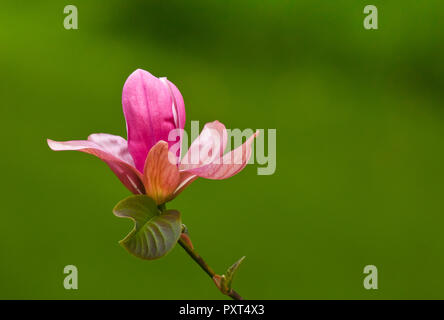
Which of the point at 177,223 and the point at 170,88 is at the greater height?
the point at 170,88

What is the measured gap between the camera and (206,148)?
472 mm

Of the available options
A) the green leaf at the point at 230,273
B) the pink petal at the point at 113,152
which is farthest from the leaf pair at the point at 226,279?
the pink petal at the point at 113,152

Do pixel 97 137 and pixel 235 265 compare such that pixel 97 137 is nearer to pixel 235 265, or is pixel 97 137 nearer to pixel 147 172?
pixel 147 172

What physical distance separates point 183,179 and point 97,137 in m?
0.09

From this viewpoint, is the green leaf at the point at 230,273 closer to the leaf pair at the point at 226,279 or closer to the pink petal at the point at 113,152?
the leaf pair at the point at 226,279

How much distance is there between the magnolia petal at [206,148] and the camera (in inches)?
18.3

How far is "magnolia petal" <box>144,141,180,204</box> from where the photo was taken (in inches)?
17.3

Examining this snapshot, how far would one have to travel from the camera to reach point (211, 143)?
0.47m

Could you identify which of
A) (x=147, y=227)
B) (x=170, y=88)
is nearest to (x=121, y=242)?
(x=147, y=227)

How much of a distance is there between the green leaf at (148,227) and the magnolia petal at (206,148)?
5 centimetres

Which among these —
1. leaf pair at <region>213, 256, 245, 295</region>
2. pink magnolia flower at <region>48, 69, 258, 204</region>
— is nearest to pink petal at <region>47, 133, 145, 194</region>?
pink magnolia flower at <region>48, 69, 258, 204</region>

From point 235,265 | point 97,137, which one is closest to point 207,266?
point 235,265

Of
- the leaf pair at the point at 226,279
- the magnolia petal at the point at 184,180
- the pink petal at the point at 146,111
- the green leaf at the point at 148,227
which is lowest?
the leaf pair at the point at 226,279

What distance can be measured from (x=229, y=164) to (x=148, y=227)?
0.08m
